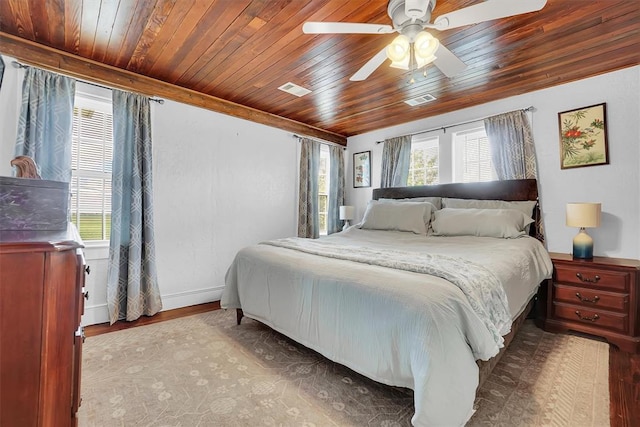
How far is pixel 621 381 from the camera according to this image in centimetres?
179

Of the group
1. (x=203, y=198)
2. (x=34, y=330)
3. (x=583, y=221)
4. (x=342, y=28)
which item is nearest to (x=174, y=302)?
(x=203, y=198)

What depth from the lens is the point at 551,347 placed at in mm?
2271

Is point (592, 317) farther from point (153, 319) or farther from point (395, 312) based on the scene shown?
point (153, 319)

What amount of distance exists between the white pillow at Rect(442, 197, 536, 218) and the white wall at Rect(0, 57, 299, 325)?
92.1 inches

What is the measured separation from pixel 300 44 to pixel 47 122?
7.32 ft

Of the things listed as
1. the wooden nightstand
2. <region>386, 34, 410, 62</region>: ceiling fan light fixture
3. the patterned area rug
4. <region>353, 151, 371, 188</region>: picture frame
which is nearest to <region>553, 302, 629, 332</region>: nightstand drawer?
the wooden nightstand

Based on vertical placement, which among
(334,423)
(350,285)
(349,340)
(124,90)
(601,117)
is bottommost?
(334,423)

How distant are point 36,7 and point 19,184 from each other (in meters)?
1.77

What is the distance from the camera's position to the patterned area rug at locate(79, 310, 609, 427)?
1465mm

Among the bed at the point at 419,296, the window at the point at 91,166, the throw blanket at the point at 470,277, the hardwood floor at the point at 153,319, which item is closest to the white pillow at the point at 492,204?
the bed at the point at 419,296

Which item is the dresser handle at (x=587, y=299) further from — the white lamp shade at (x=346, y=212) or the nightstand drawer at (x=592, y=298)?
the white lamp shade at (x=346, y=212)

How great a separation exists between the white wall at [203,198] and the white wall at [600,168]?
308cm

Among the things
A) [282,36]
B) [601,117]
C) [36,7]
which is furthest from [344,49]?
[601,117]

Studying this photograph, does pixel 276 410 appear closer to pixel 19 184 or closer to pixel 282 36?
pixel 19 184
